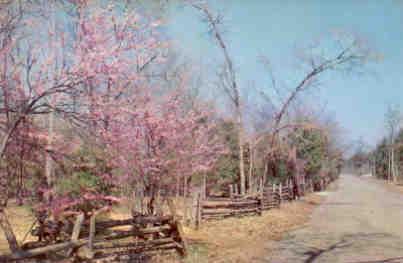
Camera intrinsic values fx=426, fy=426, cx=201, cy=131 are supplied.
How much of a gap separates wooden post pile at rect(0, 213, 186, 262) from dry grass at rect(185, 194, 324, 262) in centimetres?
60

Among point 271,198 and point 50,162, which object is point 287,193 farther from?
point 50,162

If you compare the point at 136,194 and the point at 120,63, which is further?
the point at 136,194

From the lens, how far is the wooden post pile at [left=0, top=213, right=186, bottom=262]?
6384mm

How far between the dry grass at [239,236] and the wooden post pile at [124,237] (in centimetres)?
60

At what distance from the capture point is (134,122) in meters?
6.69

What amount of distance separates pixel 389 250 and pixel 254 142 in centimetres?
1315

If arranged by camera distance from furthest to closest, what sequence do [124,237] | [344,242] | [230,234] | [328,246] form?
[230,234]
[344,242]
[328,246]
[124,237]

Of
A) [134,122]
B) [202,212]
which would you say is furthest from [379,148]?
[134,122]

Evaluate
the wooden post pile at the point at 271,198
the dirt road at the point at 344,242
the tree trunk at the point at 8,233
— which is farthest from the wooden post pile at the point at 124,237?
the wooden post pile at the point at 271,198

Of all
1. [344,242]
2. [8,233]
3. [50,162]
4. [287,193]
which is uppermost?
[50,162]

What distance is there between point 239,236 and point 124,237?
4643 millimetres

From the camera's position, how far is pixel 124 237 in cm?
785

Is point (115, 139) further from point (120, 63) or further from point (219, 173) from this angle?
point (219, 173)

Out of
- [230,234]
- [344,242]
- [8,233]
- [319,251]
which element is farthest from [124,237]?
[344,242]
